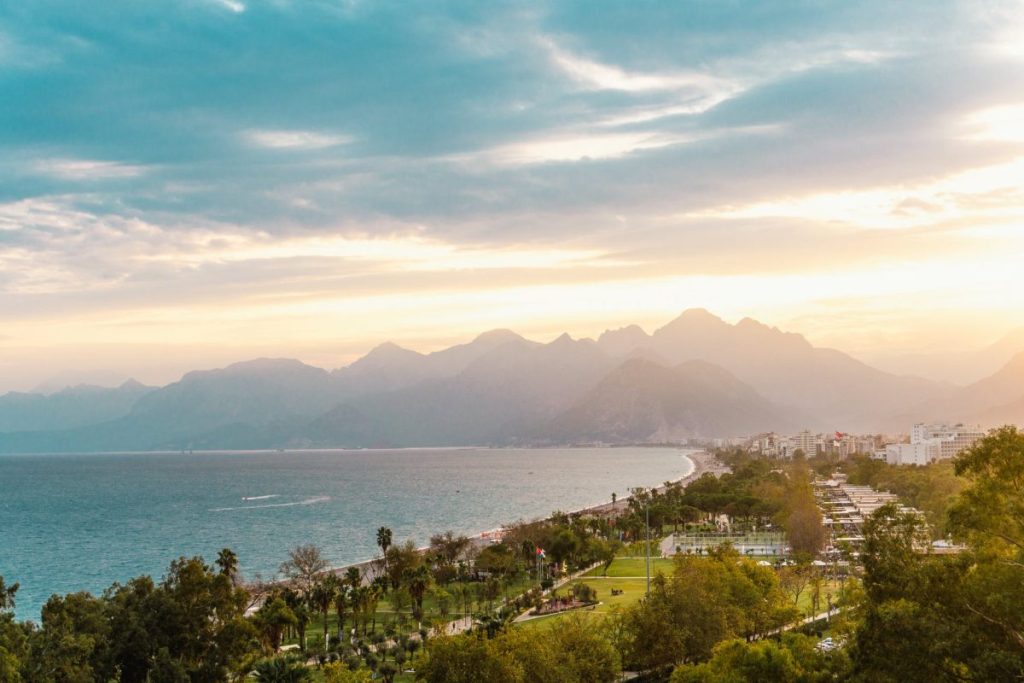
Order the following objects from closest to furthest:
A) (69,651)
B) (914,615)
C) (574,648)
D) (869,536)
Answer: (914,615)
(869,536)
(69,651)
(574,648)

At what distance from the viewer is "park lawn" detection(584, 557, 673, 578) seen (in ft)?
277

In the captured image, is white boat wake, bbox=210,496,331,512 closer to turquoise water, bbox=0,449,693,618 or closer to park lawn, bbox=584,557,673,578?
turquoise water, bbox=0,449,693,618

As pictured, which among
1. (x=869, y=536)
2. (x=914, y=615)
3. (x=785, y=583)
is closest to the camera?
(x=914, y=615)

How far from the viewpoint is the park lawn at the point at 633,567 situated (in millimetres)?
84438

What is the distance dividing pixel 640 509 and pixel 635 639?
3056 inches

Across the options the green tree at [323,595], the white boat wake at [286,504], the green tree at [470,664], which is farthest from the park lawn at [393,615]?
the white boat wake at [286,504]

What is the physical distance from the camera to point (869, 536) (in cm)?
2839

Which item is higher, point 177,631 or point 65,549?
point 177,631

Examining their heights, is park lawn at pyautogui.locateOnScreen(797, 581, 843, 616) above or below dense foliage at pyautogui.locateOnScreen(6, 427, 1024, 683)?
below

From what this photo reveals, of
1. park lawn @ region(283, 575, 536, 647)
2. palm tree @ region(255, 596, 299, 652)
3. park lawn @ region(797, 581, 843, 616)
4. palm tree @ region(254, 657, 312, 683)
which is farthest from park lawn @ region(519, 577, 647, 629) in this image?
palm tree @ region(254, 657, 312, 683)

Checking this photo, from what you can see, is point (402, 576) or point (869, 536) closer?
point (869, 536)

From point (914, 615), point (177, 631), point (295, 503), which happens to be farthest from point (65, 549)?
point (914, 615)

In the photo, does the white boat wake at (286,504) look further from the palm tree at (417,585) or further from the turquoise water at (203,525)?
the palm tree at (417,585)

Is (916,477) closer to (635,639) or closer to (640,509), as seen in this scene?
(640,509)
